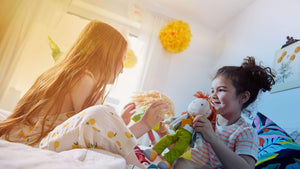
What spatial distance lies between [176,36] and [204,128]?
1726mm

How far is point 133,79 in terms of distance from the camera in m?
2.41

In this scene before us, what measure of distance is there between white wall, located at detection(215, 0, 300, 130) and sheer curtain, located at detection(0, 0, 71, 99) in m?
2.04

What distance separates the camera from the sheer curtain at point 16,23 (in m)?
1.96

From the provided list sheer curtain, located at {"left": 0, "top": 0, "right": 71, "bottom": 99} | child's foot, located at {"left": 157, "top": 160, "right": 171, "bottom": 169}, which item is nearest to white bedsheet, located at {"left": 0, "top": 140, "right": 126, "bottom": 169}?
child's foot, located at {"left": 157, "top": 160, "right": 171, "bottom": 169}

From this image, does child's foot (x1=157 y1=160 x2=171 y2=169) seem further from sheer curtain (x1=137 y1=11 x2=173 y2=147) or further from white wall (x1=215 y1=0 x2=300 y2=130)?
sheer curtain (x1=137 y1=11 x2=173 y2=147)

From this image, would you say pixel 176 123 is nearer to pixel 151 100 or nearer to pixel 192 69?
pixel 151 100

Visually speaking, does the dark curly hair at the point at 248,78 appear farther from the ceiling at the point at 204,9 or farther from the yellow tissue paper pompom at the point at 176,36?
the ceiling at the point at 204,9

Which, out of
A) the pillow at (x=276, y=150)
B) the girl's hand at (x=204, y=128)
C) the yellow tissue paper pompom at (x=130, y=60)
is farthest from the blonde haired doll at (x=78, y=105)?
the yellow tissue paper pompom at (x=130, y=60)

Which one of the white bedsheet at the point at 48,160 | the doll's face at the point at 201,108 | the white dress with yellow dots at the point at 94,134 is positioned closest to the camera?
the white bedsheet at the point at 48,160

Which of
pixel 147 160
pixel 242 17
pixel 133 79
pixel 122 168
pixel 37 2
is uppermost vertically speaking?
pixel 242 17

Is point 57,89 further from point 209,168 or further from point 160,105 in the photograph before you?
point 209,168

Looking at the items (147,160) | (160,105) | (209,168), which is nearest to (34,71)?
(160,105)

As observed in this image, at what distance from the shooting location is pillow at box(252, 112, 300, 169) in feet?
2.70

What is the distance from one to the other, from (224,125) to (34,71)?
74.8 inches
